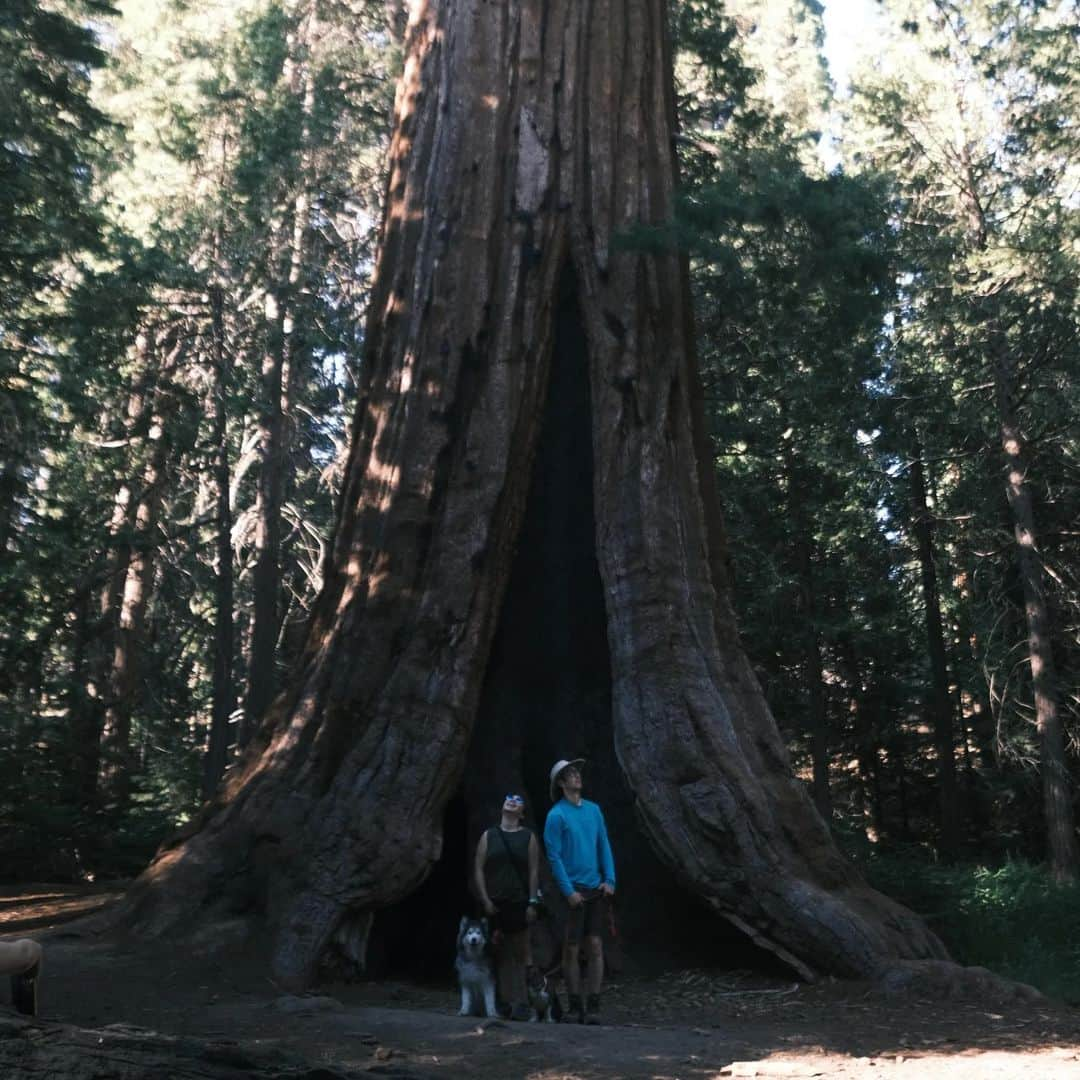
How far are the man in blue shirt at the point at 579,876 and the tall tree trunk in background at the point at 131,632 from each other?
11026mm

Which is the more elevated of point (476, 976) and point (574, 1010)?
point (476, 976)

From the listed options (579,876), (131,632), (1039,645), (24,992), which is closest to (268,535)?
(131,632)

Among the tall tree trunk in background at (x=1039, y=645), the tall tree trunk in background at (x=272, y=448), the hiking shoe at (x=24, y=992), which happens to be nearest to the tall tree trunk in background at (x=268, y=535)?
the tall tree trunk in background at (x=272, y=448)

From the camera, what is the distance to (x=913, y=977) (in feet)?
27.0

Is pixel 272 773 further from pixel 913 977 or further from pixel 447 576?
pixel 913 977

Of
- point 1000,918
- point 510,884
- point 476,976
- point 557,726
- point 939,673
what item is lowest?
point 476,976

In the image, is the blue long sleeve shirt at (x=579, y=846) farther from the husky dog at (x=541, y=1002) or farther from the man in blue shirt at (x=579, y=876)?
the husky dog at (x=541, y=1002)

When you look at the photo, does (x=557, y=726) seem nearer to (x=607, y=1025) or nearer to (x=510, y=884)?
(x=510, y=884)

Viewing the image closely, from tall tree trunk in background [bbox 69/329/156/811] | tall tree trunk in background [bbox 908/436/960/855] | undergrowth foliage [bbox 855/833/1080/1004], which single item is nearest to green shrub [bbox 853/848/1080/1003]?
undergrowth foliage [bbox 855/833/1080/1004]

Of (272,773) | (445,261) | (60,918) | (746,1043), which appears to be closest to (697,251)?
(445,261)

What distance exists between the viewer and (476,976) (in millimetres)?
7816

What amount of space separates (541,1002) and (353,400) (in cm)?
1434

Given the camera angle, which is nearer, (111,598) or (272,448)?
(272,448)

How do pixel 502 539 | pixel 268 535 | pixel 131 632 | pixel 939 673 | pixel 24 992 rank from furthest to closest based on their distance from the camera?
pixel 131 632 → pixel 939 673 → pixel 268 535 → pixel 502 539 → pixel 24 992
